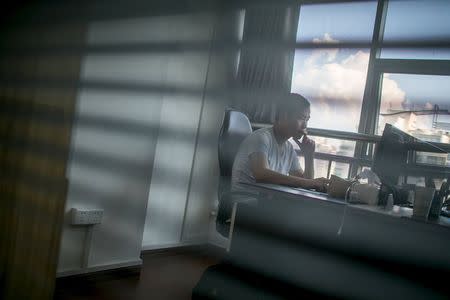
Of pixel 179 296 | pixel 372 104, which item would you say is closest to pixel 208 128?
pixel 372 104

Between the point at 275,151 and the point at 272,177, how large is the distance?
1.08 feet

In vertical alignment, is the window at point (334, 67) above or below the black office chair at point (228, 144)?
above

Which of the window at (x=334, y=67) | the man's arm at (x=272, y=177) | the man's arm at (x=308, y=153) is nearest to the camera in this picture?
the man's arm at (x=272, y=177)

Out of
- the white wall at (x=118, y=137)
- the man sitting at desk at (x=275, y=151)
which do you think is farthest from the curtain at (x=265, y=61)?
the man sitting at desk at (x=275, y=151)

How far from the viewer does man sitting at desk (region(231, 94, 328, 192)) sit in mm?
2289

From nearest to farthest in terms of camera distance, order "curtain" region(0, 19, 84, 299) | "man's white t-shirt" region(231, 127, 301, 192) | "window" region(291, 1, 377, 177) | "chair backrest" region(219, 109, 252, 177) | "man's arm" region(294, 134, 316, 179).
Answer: "curtain" region(0, 19, 84, 299) < "man's white t-shirt" region(231, 127, 301, 192) < "chair backrest" region(219, 109, 252, 177) < "man's arm" region(294, 134, 316, 179) < "window" region(291, 1, 377, 177)

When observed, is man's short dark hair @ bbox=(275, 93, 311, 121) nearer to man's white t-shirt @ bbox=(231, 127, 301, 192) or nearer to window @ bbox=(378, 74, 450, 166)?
man's white t-shirt @ bbox=(231, 127, 301, 192)

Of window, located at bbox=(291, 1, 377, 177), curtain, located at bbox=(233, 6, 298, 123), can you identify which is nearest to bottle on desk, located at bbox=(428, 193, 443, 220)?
window, located at bbox=(291, 1, 377, 177)

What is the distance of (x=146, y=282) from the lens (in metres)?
2.76

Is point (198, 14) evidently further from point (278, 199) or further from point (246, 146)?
point (278, 199)

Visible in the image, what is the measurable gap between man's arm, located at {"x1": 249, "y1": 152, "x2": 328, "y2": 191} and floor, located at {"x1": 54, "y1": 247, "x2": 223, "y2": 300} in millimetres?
818

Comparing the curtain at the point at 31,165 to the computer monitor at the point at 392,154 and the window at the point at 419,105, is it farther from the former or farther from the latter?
the window at the point at 419,105

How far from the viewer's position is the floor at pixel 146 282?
8.14ft

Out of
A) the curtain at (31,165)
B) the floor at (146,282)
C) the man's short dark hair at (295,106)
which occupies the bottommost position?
the floor at (146,282)
